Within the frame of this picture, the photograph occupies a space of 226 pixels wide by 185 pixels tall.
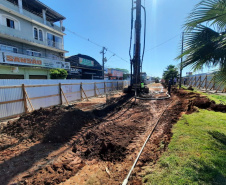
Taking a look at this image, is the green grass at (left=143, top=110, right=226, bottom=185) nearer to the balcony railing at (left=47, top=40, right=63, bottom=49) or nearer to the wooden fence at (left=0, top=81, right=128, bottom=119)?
the wooden fence at (left=0, top=81, right=128, bottom=119)

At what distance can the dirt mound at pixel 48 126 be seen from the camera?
4.28 metres

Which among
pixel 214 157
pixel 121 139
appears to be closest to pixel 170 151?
pixel 214 157

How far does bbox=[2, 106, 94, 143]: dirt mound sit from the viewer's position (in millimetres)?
4278

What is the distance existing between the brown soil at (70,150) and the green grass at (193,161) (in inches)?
10.8

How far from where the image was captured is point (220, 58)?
9.09 feet

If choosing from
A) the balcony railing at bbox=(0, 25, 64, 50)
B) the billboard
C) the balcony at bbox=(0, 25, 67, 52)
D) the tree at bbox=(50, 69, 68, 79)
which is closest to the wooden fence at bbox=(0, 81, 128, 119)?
the tree at bbox=(50, 69, 68, 79)


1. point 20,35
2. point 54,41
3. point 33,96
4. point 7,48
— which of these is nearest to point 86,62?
point 54,41

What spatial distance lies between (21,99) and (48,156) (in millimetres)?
5572

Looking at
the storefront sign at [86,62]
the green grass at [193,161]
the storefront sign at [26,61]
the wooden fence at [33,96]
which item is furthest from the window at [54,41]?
the green grass at [193,161]

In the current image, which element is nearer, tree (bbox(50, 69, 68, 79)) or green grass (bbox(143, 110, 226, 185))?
green grass (bbox(143, 110, 226, 185))

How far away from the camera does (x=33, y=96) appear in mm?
8008

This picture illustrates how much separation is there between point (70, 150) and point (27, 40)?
61.6 ft

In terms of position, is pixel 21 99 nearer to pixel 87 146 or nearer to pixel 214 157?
pixel 87 146

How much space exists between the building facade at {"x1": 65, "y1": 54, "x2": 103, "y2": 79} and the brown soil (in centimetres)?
1993
